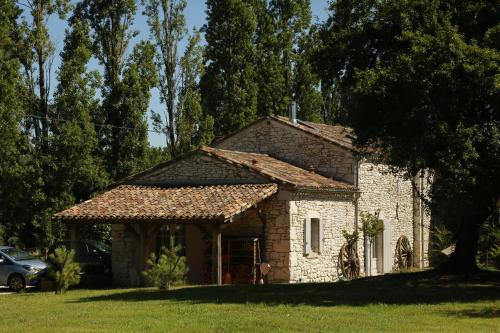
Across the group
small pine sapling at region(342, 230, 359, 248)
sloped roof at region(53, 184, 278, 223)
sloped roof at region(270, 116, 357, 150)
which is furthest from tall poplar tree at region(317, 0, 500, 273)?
sloped roof at region(270, 116, 357, 150)

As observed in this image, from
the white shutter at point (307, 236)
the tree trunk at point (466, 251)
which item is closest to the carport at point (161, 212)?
the white shutter at point (307, 236)

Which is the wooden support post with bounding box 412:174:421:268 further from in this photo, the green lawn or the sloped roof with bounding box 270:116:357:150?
the green lawn

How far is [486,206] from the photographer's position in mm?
19391

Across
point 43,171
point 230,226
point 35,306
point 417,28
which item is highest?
point 417,28

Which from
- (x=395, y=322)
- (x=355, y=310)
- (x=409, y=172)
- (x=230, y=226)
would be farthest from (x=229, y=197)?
(x=395, y=322)

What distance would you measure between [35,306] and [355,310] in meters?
7.12

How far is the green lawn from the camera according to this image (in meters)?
13.0

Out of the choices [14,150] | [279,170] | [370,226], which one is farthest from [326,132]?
[14,150]

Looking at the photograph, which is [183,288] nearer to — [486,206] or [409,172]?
[409,172]

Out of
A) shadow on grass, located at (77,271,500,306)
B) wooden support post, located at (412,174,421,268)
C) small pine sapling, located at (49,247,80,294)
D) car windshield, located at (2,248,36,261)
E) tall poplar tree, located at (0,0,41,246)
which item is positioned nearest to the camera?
shadow on grass, located at (77,271,500,306)

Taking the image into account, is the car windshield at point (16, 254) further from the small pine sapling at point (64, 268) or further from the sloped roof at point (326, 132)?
the sloped roof at point (326, 132)

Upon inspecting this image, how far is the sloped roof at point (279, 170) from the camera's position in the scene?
982 inches

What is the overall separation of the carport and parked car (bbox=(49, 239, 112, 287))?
383 mm

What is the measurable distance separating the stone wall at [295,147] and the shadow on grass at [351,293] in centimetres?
708
